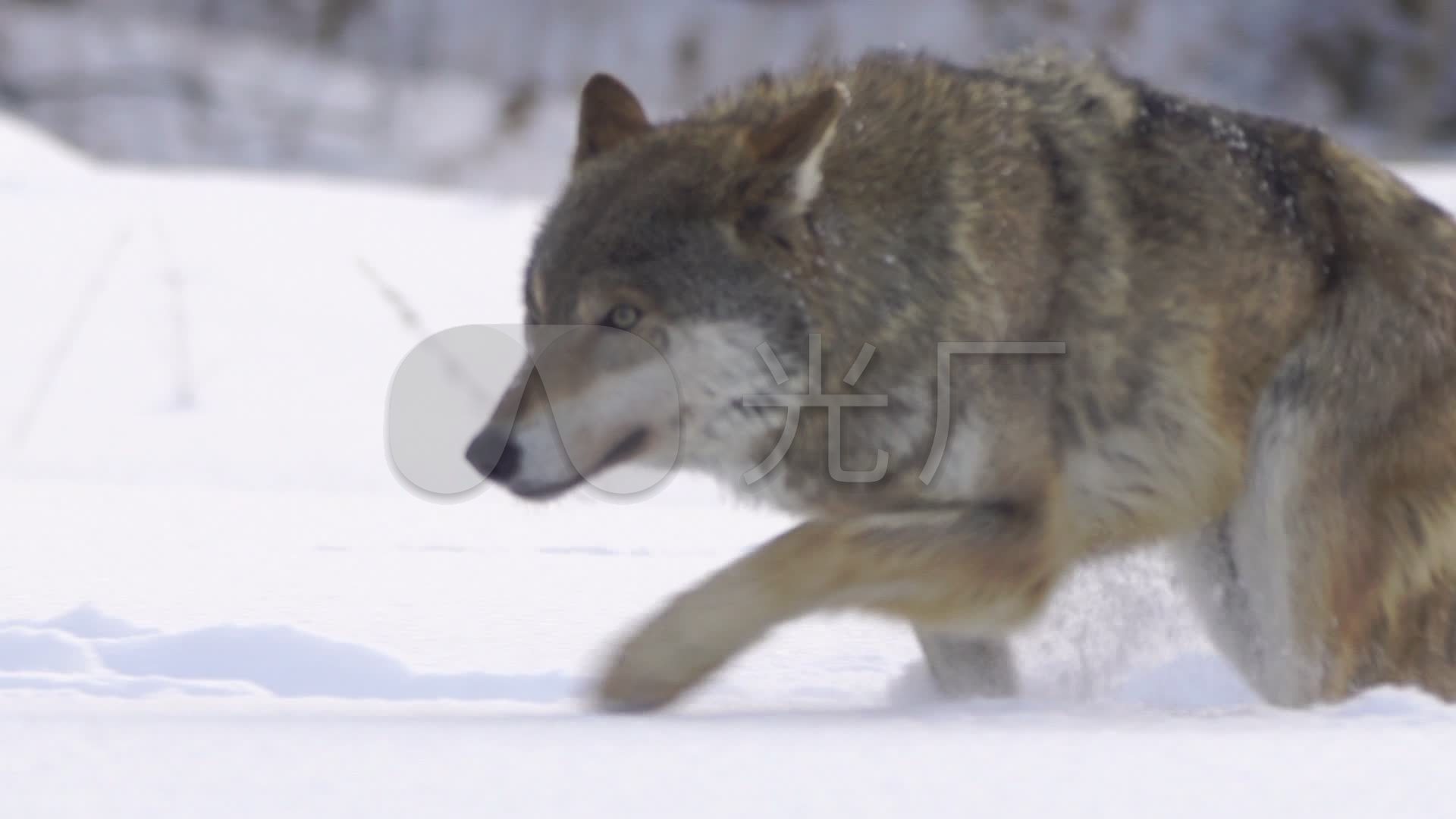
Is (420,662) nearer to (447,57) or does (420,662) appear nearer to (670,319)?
(670,319)

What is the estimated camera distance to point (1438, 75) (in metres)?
17.4

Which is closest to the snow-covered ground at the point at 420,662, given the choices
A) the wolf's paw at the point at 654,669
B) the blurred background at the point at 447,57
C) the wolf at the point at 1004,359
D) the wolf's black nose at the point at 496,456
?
the wolf's paw at the point at 654,669

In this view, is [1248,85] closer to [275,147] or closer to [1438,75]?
[1438,75]

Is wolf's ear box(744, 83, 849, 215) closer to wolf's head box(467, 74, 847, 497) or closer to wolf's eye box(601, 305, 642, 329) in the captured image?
wolf's head box(467, 74, 847, 497)

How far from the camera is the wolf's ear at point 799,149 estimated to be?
297 cm

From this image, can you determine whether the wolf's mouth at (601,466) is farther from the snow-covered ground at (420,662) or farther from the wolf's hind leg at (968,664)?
the wolf's hind leg at (968,664)

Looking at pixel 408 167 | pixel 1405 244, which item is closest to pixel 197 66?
pixel 408 167

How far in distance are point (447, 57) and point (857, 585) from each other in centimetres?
1505

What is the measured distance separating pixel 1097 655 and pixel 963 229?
1.05 m

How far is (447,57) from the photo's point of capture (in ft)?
56.4

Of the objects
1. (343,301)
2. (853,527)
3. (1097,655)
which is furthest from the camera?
(343,301)

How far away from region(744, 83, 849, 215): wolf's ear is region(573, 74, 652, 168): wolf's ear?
416 mm

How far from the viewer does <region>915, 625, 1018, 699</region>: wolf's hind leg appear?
11.1ft

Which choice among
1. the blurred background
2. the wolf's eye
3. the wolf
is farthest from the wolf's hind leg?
the blurred background
